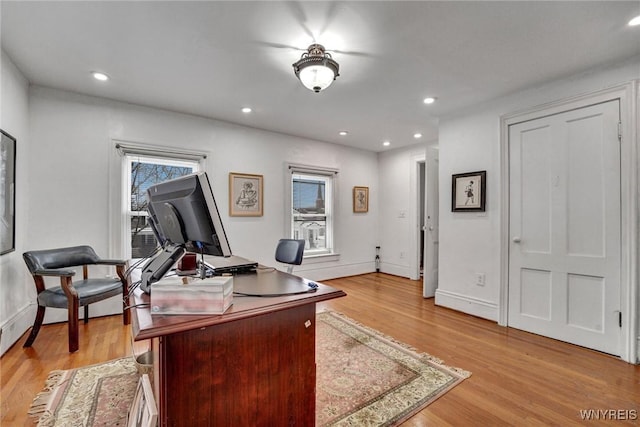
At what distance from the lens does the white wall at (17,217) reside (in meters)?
2.29

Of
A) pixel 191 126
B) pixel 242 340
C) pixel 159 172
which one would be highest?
pixel 191 126

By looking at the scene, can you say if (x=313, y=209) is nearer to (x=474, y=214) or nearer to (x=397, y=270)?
(x=397, y=270)

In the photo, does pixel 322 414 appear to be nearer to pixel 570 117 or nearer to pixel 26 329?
pixel 26 329

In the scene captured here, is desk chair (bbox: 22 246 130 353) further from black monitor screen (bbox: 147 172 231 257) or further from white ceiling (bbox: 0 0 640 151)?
white ceiling (bbox: 0 0 640 151)

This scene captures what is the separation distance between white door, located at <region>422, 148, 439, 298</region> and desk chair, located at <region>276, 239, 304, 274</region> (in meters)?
2.03

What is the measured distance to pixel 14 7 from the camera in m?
1.76

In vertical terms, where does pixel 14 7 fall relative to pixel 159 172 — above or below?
above

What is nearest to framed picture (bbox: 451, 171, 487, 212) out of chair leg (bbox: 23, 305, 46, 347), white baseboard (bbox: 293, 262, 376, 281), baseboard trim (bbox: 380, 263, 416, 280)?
baseboard trim (bbox: 380, 263, 416, 280)

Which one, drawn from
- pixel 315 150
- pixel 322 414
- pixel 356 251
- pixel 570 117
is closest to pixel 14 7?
pixel 322 414

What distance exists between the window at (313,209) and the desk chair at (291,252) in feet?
5.36

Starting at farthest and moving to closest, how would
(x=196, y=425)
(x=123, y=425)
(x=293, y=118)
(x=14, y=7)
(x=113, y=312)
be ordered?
1. (x=293, y=118)
2. (x=113, y=312)
3. (x=14, y=7)
4. (x=123, y=425)
5. (x=196, y=425)

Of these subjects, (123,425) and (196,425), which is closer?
(196,425)

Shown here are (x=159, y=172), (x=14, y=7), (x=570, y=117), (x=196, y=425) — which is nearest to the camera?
(x=196, y=425)

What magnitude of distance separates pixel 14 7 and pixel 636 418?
14.8ft
